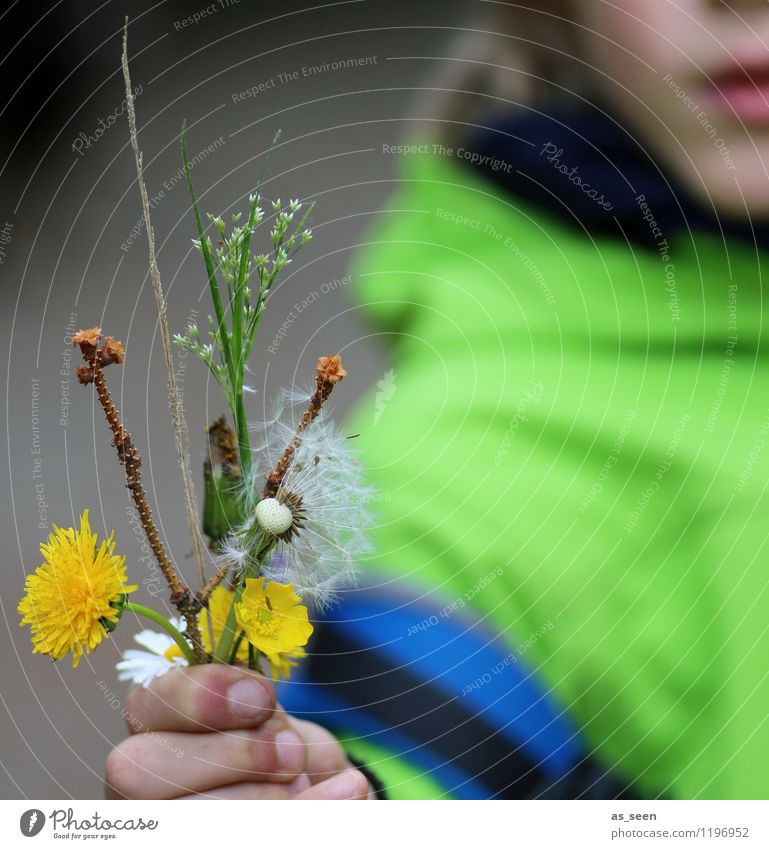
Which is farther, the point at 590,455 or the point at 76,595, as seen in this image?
the point at 590,455

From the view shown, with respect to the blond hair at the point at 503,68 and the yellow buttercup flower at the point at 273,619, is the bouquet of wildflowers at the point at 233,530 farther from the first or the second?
the blond hair at the point at 503,68

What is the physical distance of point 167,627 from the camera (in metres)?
0.46

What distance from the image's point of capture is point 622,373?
58 cm

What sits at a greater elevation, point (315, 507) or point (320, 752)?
point (315, 507)

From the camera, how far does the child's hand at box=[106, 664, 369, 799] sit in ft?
1.56

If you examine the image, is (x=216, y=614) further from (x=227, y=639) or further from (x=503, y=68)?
(x=503, y=68)

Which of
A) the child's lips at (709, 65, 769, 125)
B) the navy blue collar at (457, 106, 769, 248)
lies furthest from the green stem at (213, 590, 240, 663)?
the child's lips at (709, 65, 769, 125)

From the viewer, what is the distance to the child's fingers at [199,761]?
1.60 feet

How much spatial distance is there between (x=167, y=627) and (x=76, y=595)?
0.05m

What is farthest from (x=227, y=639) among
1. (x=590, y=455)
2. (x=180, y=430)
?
(x=590, y=455)

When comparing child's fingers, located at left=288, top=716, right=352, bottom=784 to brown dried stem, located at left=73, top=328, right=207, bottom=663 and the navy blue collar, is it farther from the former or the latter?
the navy blue collar

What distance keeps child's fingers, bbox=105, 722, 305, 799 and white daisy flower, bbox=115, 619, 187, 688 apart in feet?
0.11
